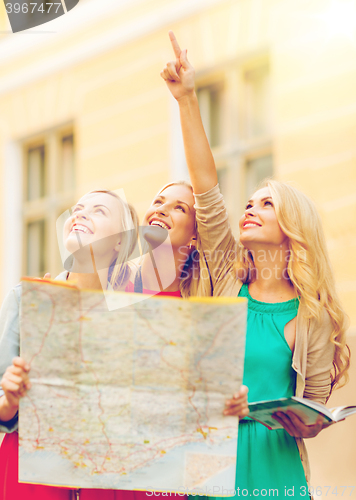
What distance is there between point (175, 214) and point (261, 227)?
32 centimetres

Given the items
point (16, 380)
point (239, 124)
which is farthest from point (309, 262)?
point (239, 124)

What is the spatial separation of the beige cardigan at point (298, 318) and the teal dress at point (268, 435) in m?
0.04

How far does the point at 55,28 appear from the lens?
5449 millimetres

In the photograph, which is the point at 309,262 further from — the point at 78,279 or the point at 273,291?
the point at 78,279

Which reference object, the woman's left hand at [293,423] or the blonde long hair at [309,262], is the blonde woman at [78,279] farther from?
the woman's left hand at [293,423]

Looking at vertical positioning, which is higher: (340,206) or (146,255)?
(340,206)

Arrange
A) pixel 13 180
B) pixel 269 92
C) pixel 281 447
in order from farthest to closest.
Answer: pixel 13 180
pixel 269 92
pixel 281 447

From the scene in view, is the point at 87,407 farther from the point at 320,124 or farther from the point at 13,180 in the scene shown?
the point at 13,180

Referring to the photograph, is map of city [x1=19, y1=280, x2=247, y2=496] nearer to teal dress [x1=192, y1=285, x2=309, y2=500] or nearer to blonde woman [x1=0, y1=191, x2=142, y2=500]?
blonde woman [x1=0, y1=191, x2=142, y2=500]

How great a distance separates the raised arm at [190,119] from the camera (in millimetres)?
1711

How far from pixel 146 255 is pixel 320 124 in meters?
2.35

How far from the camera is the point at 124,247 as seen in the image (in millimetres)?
1785

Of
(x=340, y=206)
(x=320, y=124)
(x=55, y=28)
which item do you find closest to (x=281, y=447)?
(x=340, y=206)

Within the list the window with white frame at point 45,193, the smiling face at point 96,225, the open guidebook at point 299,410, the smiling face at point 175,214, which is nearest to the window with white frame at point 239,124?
the window with white frame at point 45,193
